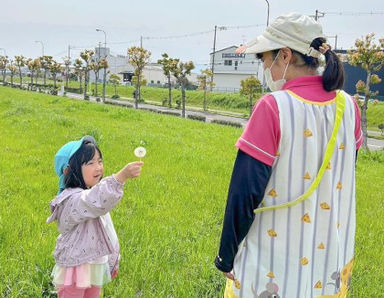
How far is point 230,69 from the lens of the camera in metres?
50.1

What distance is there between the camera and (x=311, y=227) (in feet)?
4.58

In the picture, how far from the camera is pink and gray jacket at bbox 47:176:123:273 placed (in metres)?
1.79

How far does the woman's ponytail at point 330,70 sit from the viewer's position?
1.38 m

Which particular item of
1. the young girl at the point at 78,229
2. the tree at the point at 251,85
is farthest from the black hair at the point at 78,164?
the tree at the point at 251,85

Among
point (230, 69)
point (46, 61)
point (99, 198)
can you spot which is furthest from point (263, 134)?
point (46, 61)

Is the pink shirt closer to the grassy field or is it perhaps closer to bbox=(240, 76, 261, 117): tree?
the grassy field

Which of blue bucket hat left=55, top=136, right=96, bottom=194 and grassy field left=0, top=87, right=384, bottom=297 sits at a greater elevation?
blue bucket hat left=55, top=136, right=96, bottom=194

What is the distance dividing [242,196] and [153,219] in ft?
9.49

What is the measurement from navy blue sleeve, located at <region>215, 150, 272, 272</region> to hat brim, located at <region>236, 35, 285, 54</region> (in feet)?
1.42

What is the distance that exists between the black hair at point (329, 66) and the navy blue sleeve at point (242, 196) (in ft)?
1.33

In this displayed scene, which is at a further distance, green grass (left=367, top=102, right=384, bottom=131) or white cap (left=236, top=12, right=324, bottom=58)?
green grass (left=367, top=102, right=384, bottom=131)

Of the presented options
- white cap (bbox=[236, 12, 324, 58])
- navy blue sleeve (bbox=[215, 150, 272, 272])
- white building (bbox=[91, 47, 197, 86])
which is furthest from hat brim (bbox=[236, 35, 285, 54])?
white building (bbox=[91, 47, 197, 86])

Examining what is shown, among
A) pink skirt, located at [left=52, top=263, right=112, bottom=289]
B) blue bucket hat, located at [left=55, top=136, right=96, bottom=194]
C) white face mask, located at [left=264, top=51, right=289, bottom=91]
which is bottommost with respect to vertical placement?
pink skirt, located at [left=52, top=263, right=112, bottom=289]

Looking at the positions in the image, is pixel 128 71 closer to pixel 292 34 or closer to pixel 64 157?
pixel 64 157
